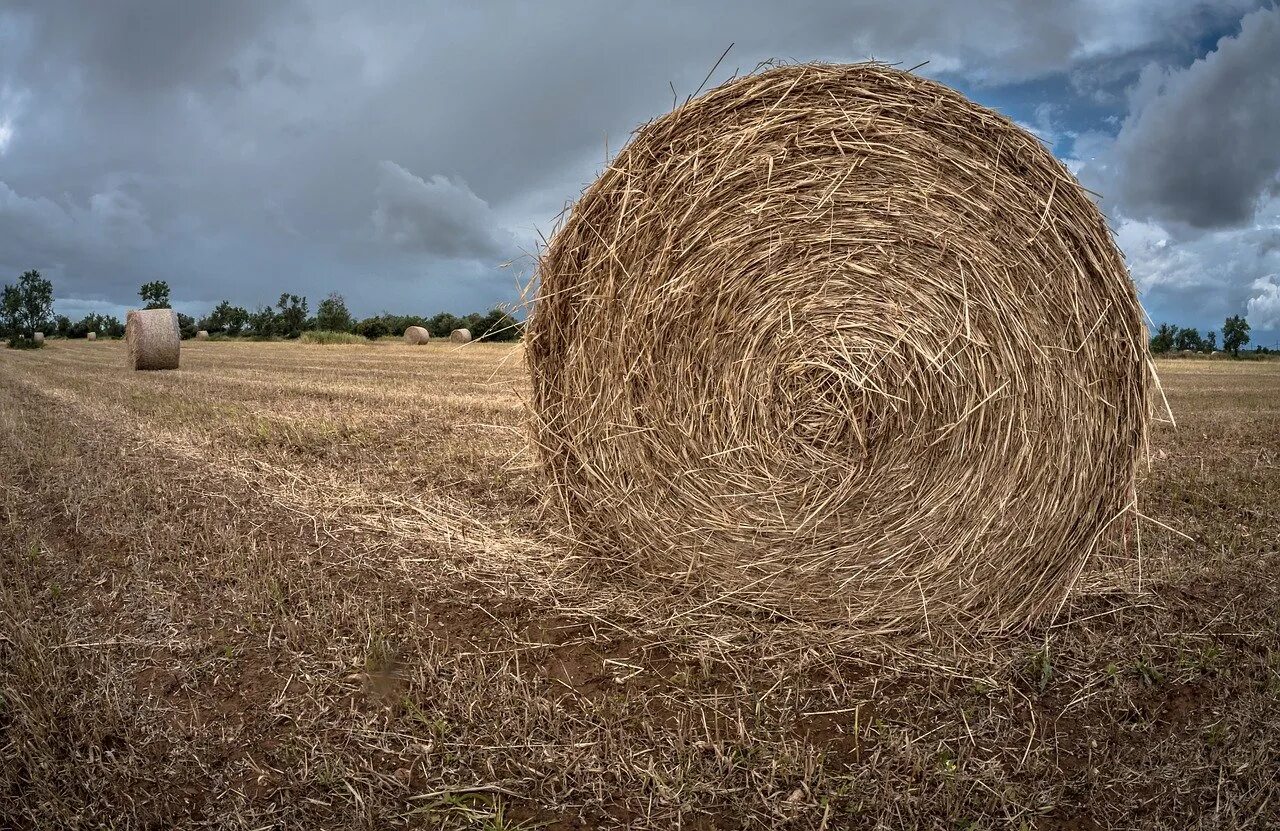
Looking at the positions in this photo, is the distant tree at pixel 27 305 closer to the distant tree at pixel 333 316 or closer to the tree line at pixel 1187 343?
the distant tree at pixel 333 316

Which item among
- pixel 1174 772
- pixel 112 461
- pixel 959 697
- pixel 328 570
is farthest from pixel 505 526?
pixel 112 461

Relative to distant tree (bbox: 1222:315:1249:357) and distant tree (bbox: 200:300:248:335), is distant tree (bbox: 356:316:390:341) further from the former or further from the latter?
distant tree (bbox: 1222:315:1249:357)

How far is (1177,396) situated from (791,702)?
14.7 metres

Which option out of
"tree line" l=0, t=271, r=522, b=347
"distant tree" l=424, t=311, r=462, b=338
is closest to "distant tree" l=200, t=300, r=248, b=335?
"tree line" l=0, t=271, r=522, b=347

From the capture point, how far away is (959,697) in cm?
308

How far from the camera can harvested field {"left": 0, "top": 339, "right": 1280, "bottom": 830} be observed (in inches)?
95.0

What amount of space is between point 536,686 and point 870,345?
1.91m

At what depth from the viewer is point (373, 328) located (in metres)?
43.9

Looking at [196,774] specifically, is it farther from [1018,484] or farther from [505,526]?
[1018,484]

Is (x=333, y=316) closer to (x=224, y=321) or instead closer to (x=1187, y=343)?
(x=224, y=321)

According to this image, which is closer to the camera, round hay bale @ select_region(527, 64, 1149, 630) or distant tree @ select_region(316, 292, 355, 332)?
round hay bale @ select_region(527, 64, 1149, 630)

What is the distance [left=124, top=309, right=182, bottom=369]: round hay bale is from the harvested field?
47.9 ft

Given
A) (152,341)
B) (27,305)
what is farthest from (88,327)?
(152,341)

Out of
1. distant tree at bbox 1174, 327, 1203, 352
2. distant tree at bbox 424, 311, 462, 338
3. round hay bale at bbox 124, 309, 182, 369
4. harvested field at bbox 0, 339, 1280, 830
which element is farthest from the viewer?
distant tree at bbox 1174, 327, 1203, 352
